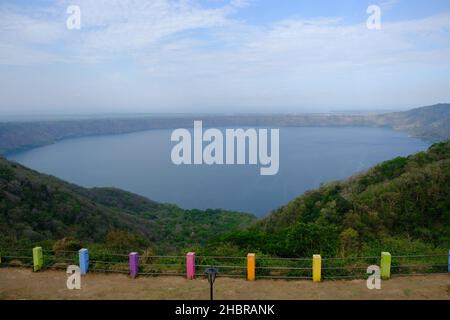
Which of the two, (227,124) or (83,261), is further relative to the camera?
(227,124)

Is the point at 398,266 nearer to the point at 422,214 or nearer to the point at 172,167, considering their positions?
the point at 422,214

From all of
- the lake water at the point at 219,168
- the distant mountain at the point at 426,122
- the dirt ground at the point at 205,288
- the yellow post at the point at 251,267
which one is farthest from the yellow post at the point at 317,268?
the distant mountain at the point at 426,122

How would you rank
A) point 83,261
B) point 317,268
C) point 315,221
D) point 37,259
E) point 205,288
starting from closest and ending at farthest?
1. point 205,288
2. point 317,268
3. point 83,261
4. point 37,259
5. point 315,221

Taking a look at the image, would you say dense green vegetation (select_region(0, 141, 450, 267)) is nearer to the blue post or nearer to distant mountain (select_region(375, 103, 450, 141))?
the blue post

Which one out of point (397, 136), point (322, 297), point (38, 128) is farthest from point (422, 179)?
point (38, 128)

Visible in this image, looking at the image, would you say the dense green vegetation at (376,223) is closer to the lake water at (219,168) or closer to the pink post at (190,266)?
the pink post at (190,266)

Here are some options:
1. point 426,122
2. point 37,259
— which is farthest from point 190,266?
point 426,122

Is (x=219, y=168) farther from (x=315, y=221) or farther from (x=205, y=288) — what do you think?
(x=205, y=288)
